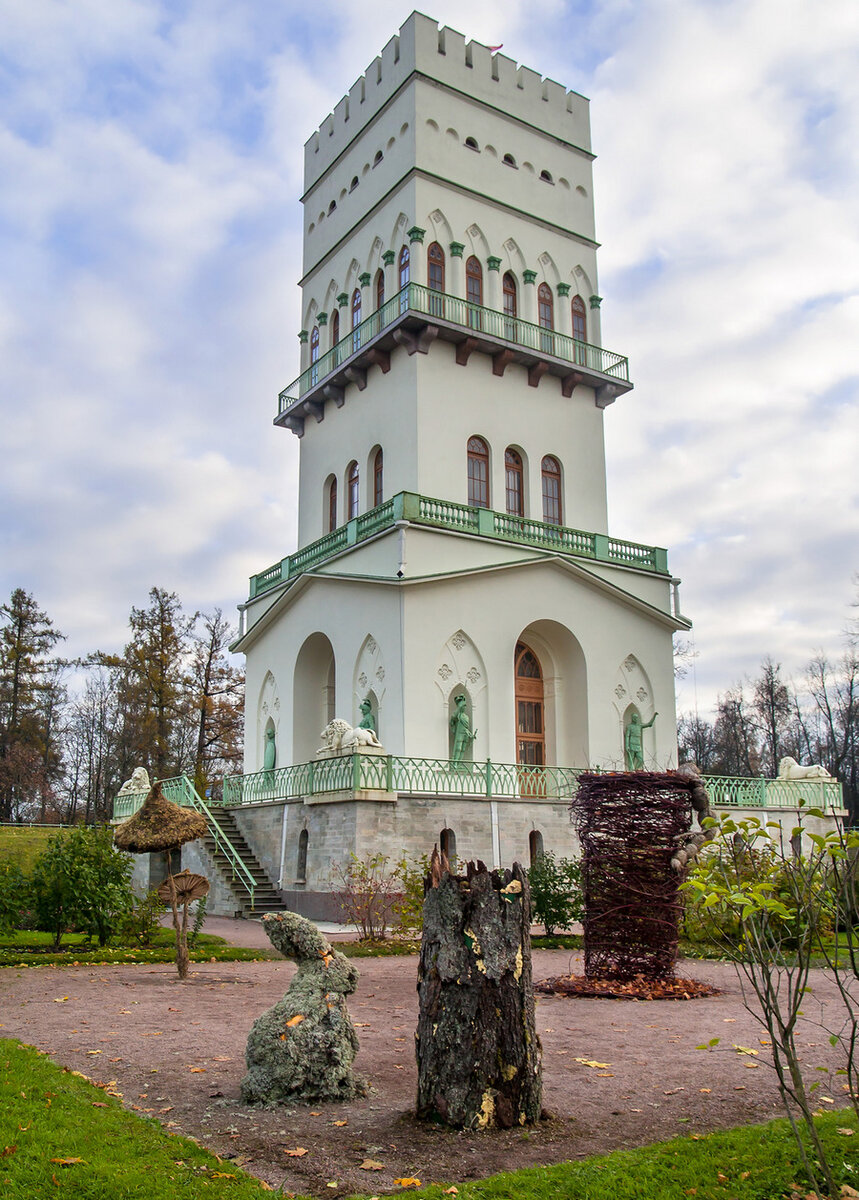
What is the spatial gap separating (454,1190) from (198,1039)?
14.5 feet

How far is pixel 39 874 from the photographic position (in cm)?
1560

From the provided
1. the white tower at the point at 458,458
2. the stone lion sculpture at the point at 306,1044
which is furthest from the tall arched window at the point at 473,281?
the stone lion sculpture at the point at 306,1044

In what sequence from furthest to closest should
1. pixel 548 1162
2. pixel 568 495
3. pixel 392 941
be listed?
pixel 568 495, pixel 392 941, pixel 548 1162

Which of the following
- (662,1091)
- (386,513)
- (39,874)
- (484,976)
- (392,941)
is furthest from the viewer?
(386,513)

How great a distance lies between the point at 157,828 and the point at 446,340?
1725 cm

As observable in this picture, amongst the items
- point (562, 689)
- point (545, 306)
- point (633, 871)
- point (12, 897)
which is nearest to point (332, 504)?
point (545, 306)

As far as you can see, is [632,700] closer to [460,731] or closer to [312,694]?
[460,731]

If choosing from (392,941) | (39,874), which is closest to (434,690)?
(392,941)

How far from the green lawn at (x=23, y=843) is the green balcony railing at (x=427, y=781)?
27.0 feet

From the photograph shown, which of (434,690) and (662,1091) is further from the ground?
(434,690)

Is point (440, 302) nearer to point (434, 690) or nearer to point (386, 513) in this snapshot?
point (386, 513)

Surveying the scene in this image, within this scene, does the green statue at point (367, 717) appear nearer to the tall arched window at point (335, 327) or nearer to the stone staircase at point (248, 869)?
the stone staircase at point (248, 869)

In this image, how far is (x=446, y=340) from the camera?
28.6 metres

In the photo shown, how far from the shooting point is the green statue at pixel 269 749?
3033 cm
